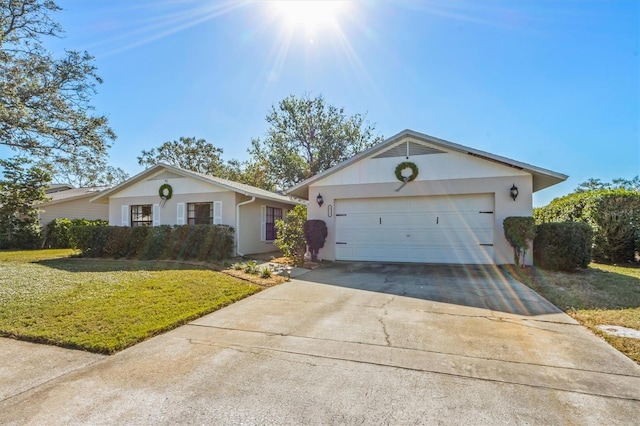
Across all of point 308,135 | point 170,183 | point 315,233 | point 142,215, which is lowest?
point 315,233

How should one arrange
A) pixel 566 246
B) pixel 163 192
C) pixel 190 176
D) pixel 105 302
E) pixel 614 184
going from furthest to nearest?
pixel 614 184 → pixel 163 192 → pixel 190 176 → pixel 566 246 → pixel 105 302

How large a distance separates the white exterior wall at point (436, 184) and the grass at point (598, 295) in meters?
1.57

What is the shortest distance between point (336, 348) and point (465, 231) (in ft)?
24.3

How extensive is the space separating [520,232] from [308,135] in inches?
831

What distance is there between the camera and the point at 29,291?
19.4 feet

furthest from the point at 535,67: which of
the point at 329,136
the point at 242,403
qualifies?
the point at 329,136

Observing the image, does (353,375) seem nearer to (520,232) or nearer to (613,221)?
(520,232)

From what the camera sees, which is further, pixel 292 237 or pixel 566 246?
pixel 292 237

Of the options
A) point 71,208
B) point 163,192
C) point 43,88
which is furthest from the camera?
point 71,208

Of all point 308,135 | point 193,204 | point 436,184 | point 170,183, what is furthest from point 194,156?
point 436,184

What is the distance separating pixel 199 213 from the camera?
1359cm

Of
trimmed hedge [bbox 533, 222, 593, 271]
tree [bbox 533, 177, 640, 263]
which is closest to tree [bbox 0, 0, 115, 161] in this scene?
trimmed hedge [bbox 533, 222, 593, 271]

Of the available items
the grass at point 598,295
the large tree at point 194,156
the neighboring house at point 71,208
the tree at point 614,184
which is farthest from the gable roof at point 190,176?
the tree at point 614,184

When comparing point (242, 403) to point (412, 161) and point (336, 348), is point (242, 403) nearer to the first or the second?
point (336, 348)
